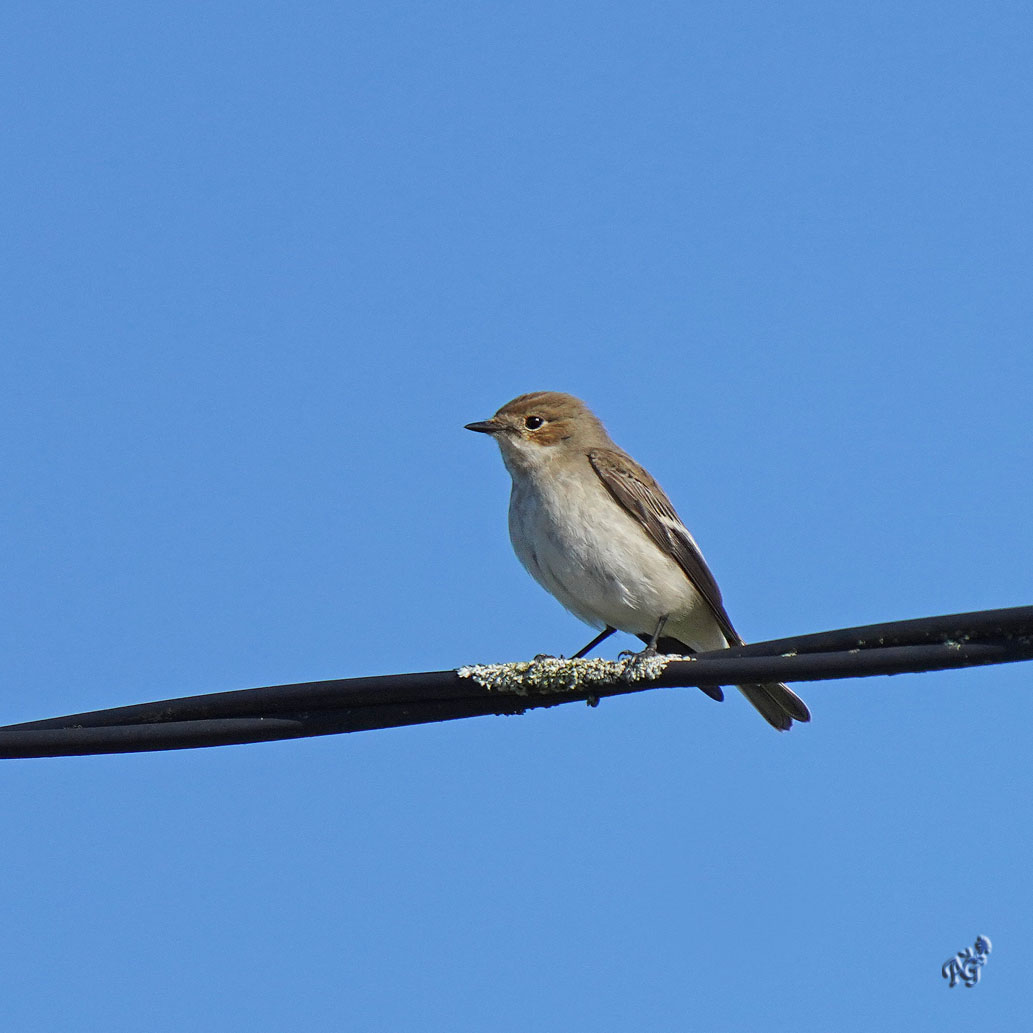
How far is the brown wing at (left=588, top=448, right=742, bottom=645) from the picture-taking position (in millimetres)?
8398

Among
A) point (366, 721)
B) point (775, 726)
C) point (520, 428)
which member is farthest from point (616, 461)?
point (366, 721)

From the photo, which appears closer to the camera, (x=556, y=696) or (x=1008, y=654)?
(x=1008, y=654)

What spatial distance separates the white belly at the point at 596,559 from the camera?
800cm

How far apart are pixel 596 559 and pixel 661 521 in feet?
2.32

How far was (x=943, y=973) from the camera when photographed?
578cm

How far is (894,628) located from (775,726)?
3.90m

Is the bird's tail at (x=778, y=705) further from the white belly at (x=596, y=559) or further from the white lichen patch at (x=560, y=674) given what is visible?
the white lichen patch at (x=560, y=674)

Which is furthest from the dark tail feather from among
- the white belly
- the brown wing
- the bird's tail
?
the white belly

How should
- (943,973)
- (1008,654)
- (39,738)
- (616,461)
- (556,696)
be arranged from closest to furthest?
(1008,654), (39,738), (556,696), (943,973), (616,461)

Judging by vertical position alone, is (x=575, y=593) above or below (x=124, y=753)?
above

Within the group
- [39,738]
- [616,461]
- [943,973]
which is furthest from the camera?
[616,461]

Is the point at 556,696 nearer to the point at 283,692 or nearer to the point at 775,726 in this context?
the point at 283,692

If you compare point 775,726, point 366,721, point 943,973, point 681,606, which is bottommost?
point 943,973

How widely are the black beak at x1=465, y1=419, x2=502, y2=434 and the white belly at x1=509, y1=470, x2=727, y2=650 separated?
0.78 meters
